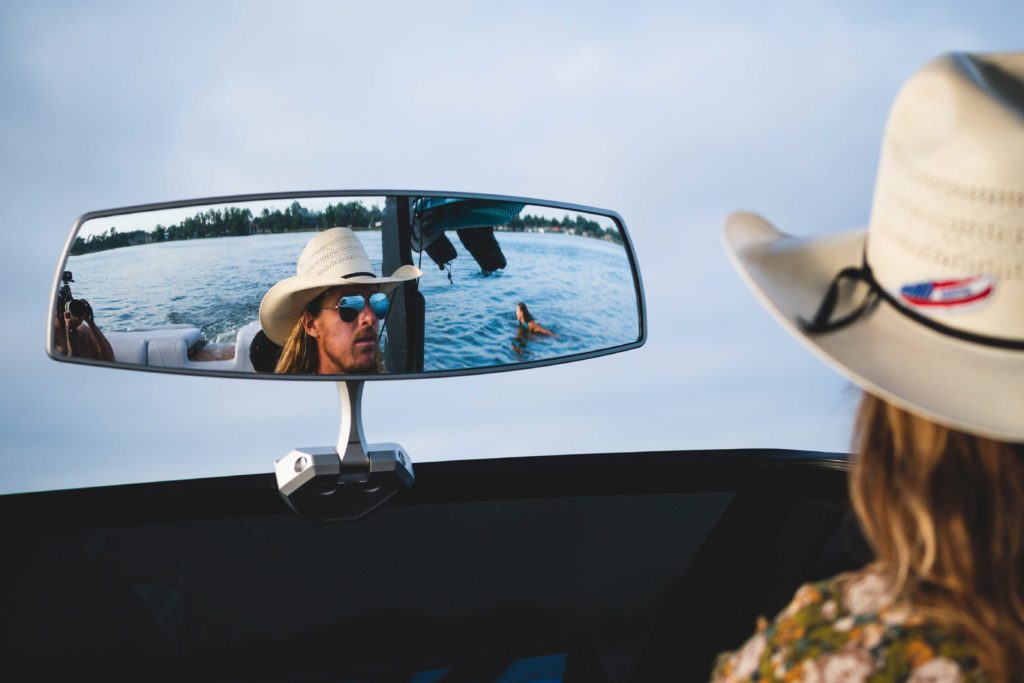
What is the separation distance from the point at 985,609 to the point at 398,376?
4.01 feet

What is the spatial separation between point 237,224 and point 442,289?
0.44m

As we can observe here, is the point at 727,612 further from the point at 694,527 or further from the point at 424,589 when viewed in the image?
the point at 424,589

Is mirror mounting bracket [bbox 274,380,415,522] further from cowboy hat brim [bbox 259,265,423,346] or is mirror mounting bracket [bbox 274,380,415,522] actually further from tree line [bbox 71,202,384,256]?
tree line [bbox 71,202,384,256]

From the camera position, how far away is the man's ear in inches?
75.9

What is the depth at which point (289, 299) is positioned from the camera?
191 cm

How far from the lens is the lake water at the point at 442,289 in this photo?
1.90 meters

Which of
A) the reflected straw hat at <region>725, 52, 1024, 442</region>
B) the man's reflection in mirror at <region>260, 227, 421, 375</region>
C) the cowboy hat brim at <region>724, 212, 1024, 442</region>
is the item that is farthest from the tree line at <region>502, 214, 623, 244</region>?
the reflected straw hat at <region>725, 52, 1024, 442</region>

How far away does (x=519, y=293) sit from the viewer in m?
2.15

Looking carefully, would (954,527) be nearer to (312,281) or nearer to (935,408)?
(935,408)

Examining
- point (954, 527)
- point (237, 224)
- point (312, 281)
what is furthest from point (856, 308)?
point (237, 224)

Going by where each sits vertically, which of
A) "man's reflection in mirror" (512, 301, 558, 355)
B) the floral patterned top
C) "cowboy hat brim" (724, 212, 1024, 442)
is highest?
"cowboy hat brim" (724, 212, 1024, 442)

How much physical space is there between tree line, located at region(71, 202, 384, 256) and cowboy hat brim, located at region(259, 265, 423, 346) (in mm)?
121

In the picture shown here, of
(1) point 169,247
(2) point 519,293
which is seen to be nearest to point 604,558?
(2) point 519,293

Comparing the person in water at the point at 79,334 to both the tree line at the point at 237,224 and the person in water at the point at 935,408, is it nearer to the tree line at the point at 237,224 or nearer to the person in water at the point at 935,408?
the tree line at the point at 237,224
